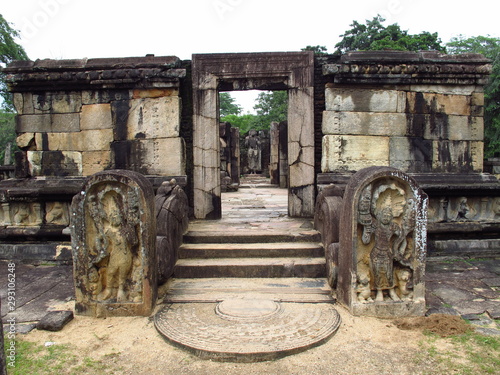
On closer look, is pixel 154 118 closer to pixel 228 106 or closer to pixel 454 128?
pixel 454 128

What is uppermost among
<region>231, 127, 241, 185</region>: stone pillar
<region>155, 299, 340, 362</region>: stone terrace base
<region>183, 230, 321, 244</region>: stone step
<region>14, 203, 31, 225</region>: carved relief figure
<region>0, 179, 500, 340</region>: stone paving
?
<region>231, 127, 241, 185</region>: stone pillar

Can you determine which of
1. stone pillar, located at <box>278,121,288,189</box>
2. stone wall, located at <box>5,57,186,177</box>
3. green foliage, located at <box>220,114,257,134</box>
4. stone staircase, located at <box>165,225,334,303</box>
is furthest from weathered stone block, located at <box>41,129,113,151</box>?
green foliage, located at <box>220,114,257,134</box>

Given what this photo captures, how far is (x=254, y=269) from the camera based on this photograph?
15.6ft

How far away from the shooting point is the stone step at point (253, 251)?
502cm

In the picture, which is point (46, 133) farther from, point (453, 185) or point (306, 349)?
point (453, 185)

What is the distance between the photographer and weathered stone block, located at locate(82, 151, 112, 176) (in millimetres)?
6512

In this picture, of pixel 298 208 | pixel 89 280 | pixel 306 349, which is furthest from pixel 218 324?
pixel 298 208

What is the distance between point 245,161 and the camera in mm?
22078

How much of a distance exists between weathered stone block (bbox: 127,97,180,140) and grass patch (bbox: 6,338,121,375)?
384cm

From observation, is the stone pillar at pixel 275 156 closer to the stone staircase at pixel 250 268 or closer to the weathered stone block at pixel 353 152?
the weathered stone block at pixel 353 152

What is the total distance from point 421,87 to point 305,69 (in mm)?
1854

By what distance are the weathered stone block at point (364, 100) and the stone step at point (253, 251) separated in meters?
2.45

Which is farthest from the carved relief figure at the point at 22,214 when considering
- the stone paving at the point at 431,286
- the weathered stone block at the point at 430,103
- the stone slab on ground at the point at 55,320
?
the weathered stone block at the point at 430,103

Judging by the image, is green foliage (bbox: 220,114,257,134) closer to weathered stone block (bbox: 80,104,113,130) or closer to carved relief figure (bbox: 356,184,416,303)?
weathered stone block (bbox: 80,104,113,130)
